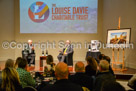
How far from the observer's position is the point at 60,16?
8.64 metres

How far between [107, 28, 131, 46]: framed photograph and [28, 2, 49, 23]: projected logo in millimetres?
3852

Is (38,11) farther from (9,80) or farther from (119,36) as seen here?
(9,80)

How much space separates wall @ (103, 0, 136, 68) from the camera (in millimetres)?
6457

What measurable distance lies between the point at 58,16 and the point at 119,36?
12.6ft

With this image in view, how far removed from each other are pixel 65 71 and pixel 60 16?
7266 mm

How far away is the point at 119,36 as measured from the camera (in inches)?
234

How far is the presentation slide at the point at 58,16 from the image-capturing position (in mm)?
8516

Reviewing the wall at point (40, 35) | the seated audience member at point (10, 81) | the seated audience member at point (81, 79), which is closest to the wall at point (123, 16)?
the wall at point (40, 35)

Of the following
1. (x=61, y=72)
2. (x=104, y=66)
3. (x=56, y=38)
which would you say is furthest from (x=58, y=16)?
(x=61, y=72)

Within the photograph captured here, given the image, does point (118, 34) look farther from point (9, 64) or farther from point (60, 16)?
point (9, 64)

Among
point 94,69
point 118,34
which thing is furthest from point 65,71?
point 118,34

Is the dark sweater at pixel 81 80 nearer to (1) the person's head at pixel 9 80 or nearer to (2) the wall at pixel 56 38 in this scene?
(1) the person's head at pixel 9 80

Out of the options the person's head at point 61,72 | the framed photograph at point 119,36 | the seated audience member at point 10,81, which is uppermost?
the framed photograph at point 119,36

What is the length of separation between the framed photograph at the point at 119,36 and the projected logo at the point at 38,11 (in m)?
3.85
